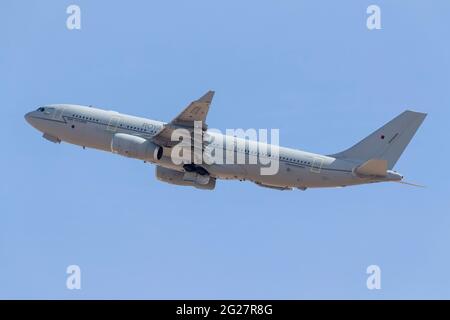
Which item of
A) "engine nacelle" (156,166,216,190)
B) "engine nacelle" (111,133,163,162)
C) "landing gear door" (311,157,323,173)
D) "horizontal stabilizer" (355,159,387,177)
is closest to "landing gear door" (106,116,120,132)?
"engine nacelle" (111,133,163,162)

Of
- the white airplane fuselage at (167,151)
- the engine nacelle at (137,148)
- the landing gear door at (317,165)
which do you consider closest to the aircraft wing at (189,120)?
the engine nacelle at (137,148)

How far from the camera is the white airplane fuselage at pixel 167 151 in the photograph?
57406 mm

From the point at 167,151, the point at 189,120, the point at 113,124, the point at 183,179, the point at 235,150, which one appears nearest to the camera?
the point at 189,120

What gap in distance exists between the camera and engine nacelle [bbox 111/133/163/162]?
194 feet

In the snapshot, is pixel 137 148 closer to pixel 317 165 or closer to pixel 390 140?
pixel 317 165

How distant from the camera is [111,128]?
2422 inches

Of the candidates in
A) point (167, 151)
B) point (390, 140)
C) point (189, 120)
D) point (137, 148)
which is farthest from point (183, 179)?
point (390, 140)

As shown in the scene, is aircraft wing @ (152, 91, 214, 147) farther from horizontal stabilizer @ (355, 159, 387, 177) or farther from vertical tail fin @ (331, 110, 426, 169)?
horizontal stabilizer @ (355, 159, 387, 177)

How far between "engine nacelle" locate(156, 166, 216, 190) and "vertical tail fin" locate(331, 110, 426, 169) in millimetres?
9741

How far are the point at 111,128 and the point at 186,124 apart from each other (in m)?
6.35

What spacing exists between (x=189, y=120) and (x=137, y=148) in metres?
4.23

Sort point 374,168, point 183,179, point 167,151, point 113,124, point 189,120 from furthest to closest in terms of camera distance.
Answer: point 183,179
point 113,124
point 167,151
point 189,120
point 374,168

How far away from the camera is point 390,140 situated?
5788 centimetres
